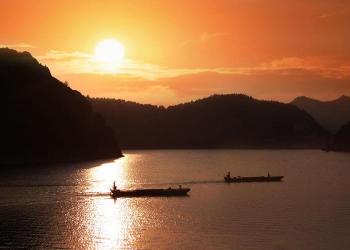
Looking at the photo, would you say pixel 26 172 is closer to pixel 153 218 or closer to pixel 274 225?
pixel 153 218

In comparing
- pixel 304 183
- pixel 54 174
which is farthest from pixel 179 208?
pixel 54 174

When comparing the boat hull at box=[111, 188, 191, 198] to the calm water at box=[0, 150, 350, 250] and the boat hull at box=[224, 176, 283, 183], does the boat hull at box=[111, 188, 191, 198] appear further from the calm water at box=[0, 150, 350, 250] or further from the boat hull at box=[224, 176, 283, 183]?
the boat hull at box=[224, 176, 283, 183]

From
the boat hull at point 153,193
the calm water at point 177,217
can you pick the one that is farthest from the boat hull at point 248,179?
the boat hull at point 153,193

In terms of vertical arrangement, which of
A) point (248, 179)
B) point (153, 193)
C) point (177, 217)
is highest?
point (248, 179)

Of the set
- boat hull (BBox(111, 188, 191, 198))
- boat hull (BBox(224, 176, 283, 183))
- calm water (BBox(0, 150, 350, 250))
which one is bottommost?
calm water (BBox(0, 150, 350, 250))

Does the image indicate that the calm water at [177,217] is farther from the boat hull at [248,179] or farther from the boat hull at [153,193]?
the boat hull at [248,179]

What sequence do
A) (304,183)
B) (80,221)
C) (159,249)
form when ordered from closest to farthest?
(159,249) < (80,221) < (304,183)

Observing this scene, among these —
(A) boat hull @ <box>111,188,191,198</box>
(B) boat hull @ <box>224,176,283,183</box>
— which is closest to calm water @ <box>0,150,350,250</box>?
(A) boat hull @ <box>111,188,191,198</box>

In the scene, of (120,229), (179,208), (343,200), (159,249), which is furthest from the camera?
(343,200)

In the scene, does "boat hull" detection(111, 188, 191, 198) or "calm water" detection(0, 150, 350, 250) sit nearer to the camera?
"calm water" detection(0, 150, 350, 250)

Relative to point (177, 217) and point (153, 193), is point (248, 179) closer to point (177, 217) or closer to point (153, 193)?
point (153, 193)

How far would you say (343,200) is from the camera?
432 ft

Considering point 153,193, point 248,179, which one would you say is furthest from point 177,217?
point 248,179

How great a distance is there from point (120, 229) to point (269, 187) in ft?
259
